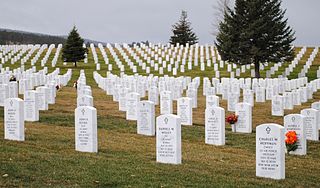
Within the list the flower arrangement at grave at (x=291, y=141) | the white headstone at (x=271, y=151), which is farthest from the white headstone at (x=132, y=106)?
the white headstone at (x=271, y=151)

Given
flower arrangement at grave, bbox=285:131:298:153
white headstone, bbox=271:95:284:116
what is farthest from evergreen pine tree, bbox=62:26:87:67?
flower arrangement at grave, bbox=285:131:298:153

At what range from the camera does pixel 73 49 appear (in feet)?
183

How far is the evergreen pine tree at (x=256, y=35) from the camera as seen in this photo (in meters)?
45.4

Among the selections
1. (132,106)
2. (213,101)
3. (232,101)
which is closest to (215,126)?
(132,106)

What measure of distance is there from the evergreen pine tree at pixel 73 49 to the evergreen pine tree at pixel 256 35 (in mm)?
16827

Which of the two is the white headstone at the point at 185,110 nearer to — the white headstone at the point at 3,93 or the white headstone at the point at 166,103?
the white headstone at the point at 166,103

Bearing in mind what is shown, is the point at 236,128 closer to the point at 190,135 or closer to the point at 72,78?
the point at 190,135

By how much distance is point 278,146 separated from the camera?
410 inches

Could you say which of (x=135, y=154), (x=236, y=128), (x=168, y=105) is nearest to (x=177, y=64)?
(x=168, y=105)

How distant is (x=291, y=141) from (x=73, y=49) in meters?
44.2

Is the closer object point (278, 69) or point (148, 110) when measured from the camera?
point (148, 110)

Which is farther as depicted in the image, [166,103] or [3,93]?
[3,93]

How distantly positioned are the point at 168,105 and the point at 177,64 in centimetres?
3389

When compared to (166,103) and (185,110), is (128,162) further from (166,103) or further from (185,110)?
(166,103)
